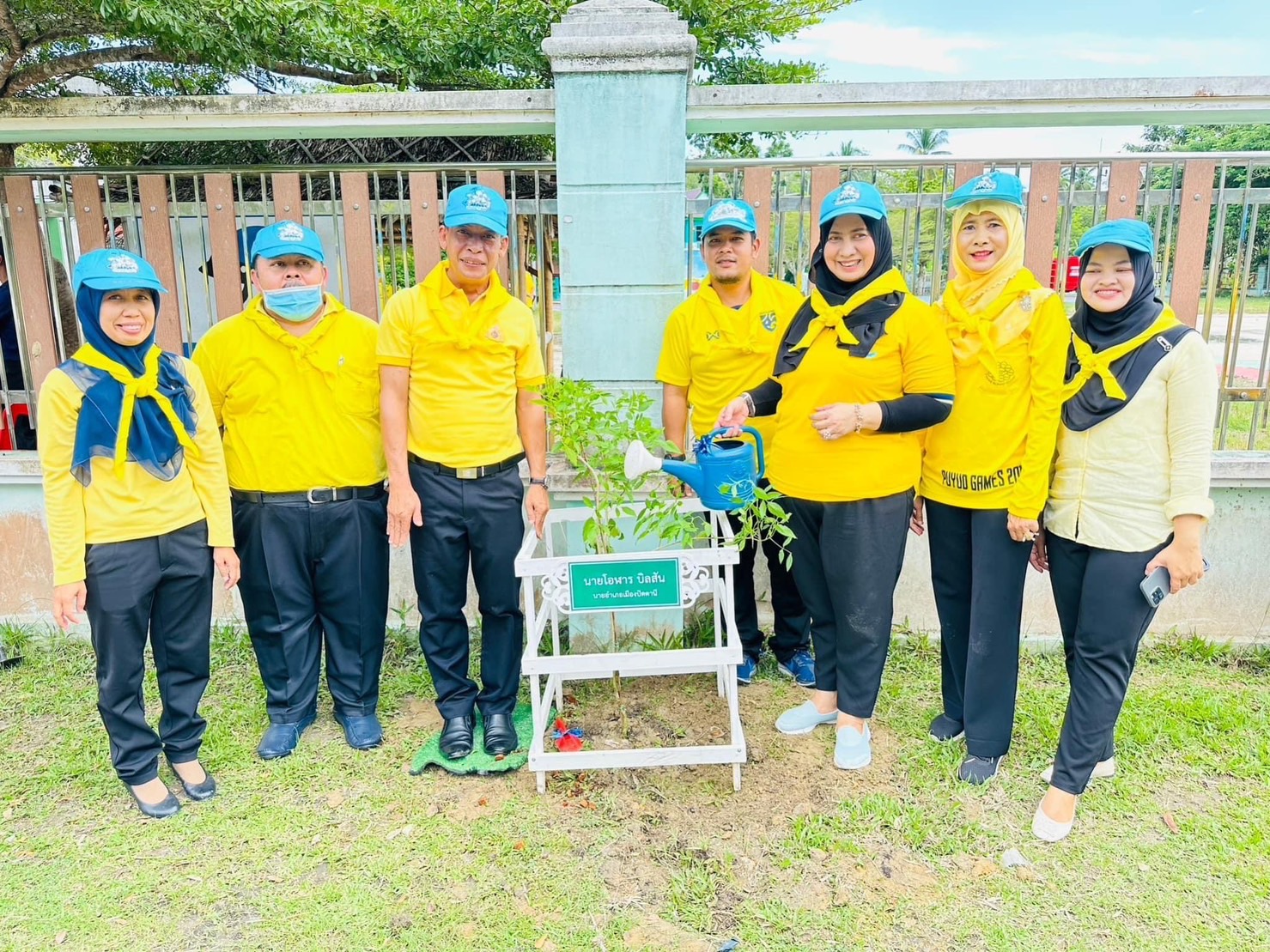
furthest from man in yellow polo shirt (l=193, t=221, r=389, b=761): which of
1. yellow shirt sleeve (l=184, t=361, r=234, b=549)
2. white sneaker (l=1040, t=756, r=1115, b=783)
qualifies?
white sneaker (l=1040, t=756, r=1115, b=783)

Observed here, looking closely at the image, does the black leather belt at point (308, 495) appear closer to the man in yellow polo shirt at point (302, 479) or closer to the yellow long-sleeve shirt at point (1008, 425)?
the man in yellow polo shirt at point (302, 479)

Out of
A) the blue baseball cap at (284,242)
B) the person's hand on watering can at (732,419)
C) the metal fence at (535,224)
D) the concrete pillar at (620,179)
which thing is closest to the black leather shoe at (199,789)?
the blue baseball cap at (284,242)

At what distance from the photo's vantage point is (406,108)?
3.42 m

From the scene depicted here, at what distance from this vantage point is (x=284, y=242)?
277 cm

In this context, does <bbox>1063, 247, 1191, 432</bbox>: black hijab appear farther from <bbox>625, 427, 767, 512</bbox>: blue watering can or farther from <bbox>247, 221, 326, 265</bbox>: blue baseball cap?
<bbox>247, 221, 326, 265</bbox>: blue baseball cap

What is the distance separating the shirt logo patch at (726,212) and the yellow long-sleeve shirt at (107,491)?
5.83ft

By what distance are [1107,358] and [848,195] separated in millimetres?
872

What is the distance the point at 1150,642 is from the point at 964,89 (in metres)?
2.50

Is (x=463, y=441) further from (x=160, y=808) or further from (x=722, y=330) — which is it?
Result: (x=160, y=808)

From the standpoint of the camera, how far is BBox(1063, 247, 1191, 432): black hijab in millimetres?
2375

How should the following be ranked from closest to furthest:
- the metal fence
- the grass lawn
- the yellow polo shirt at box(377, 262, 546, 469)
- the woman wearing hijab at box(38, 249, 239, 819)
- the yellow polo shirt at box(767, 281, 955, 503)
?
the grass lawn, the woman wearing hijab at box(38, 249, 239, 819), the yellow polo shirt at box(767, 281, 955, 503), the yellow polo shirt at box(377, 262, 546, 469), the metal fence

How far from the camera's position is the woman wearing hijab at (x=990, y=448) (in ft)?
8.27

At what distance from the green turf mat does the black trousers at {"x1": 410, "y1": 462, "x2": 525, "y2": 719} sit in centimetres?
11

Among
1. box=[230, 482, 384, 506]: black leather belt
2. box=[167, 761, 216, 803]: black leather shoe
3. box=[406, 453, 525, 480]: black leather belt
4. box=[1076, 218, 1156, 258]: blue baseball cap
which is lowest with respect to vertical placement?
box=[167, 761, 216, 803]: black leather shoe
